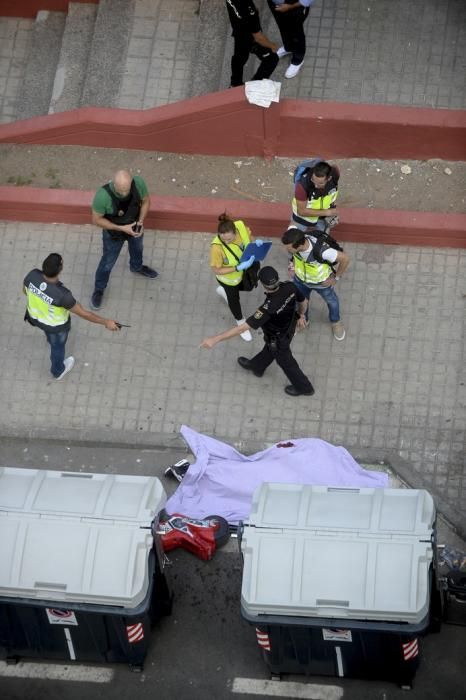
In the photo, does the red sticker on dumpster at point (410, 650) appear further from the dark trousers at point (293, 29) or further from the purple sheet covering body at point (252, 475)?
the dark trousers at point (293, 29)

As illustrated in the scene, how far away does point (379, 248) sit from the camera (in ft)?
40.3

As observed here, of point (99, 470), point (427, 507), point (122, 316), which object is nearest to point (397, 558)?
point (427, 507)

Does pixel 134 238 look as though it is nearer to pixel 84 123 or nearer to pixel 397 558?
pixel 84 123

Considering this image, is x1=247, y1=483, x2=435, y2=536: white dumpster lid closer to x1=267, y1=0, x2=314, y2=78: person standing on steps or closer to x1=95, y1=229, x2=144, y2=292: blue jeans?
x1=95, y1=229, x2=144, y2=292: blue jeans

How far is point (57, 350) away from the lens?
449 inches

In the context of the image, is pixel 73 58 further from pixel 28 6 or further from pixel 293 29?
pixel 293 29

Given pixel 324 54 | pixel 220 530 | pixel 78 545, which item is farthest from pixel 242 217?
pixel 78 545

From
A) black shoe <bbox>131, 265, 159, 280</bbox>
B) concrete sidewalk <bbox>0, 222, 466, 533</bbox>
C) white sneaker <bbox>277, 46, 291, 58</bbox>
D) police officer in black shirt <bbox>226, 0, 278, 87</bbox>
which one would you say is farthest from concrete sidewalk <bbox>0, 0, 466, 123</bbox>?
black shoe <bbox>131, 265, 159, 280</bbox>

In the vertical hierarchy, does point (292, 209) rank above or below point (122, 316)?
above

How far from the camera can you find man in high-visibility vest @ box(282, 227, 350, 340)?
1057 cm

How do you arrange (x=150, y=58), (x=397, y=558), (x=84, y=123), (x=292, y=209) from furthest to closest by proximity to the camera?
(x=150, y=58) → (x=84, y=123) → (x=292, y=209) → (x=397, y=558)

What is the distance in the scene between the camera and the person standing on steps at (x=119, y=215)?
1112cm

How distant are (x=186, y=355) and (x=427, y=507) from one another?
3523 millimetres

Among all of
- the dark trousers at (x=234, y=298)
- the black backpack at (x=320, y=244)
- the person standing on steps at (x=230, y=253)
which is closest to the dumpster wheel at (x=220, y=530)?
the person standing on steps at (x=230, y=253)
